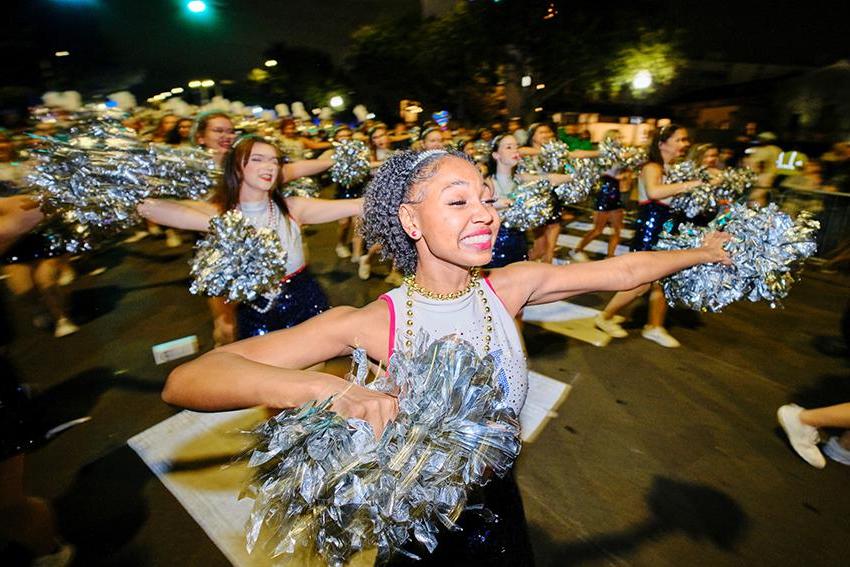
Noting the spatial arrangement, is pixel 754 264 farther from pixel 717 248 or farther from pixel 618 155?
pixel 618 155

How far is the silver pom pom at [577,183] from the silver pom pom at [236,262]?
3.90 metres

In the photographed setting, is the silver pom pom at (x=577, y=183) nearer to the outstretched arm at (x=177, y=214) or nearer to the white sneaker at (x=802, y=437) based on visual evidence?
the white sneaker at (x=802, y=437)

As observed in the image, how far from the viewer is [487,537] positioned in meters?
1.61

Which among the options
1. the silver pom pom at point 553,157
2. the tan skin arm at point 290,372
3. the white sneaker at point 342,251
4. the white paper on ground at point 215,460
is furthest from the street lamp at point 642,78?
the tan skin arm at point 290,372

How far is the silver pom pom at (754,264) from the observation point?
2.25 meters

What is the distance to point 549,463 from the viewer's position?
331cm

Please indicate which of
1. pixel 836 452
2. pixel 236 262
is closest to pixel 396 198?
pixel 236 262

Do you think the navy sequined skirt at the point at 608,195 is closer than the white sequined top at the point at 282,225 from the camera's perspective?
No

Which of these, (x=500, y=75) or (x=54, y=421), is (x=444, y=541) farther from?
(x=500, y=75)

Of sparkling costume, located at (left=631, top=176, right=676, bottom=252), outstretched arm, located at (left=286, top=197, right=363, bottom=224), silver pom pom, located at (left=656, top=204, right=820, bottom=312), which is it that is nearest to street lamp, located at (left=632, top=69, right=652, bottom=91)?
sparkling costume, located at (left=631, top=176, right=676, bottom=252)

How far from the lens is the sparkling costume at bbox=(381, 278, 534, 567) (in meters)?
→ 1.56

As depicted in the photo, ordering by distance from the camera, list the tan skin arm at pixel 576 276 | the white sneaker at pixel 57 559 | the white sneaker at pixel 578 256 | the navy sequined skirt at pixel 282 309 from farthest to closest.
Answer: the white sneaker at pixel 578 256
the navy sequined skirt at pixel 282 309
the white sneaker at pixel 57 559
the tan skin arm at pixel 576 276

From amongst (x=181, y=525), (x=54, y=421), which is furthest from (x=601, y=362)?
(x=54, y=421)

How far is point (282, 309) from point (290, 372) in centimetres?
221
